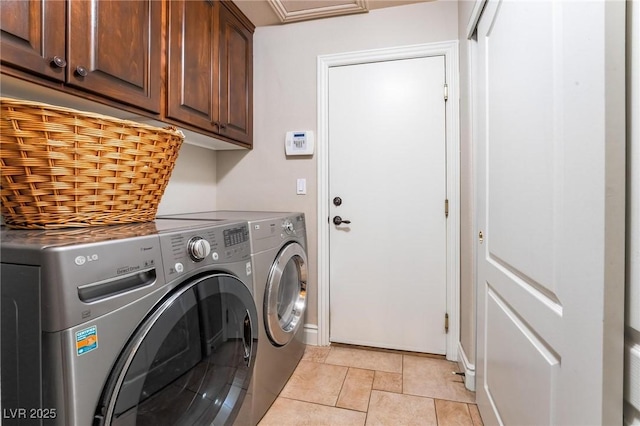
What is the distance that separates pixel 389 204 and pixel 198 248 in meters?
1.39

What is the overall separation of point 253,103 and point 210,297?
1674 mm

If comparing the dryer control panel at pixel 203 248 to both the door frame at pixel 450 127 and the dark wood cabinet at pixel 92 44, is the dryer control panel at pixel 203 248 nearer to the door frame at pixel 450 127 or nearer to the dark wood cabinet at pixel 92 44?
the dark wood cabinet at pixel 92 44

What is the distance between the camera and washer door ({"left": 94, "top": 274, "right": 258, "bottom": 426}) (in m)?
0.66

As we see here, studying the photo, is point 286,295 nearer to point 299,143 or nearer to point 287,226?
point 287,226

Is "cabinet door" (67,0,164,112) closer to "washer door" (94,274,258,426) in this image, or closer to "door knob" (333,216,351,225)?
"washer door" (94,274,258,426)

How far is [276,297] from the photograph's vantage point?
4.56 feet

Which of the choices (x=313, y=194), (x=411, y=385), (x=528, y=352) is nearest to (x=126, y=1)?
(x=313, y=194)

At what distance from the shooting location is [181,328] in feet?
2.65

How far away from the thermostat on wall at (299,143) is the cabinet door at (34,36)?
130 cm

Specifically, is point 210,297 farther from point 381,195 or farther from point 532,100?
point 381,195

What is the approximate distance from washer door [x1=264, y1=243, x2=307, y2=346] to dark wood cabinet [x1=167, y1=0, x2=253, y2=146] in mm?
881

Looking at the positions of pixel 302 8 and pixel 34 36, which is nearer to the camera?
pixel 34 36

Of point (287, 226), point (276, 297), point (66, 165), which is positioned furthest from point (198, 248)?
point (287, 226)

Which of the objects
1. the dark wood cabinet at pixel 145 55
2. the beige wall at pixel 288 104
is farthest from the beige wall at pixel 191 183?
the dark wood cabinet at pixel 145 55
